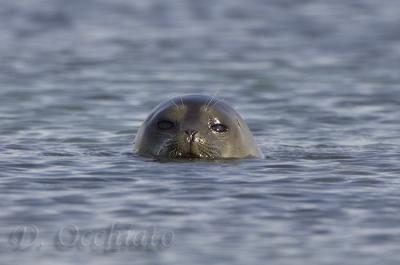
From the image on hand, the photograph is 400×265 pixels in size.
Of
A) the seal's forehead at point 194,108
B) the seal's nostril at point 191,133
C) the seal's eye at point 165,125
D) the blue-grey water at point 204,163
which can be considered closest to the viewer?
the blue-grey water at point 204,163

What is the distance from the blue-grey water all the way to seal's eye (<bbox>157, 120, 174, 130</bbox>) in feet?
1.09

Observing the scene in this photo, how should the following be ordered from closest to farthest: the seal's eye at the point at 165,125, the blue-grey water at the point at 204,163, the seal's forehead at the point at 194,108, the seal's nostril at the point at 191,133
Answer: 1. the blue-grey water at the point at 204,163
2. the seal's nostril at the point at 191,133
3. the seal's eye at the point at 165,125
4. the seal's forehead at the point at 194,108

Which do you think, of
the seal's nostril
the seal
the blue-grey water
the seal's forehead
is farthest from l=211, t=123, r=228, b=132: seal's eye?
the blue-grey water

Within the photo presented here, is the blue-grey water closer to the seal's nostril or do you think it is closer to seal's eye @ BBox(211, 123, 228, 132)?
the seal's nostril

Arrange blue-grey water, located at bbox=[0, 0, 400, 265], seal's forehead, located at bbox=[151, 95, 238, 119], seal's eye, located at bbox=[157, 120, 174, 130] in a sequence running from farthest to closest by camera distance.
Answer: seal's forehead, located at bbox=[151, 95, 238, 119], seal's eye, located at bbox=[157, 120, 174, 130], blue-grey water, located at bbox=[0, 0, 400, 265]

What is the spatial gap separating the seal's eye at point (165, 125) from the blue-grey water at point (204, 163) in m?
0.33

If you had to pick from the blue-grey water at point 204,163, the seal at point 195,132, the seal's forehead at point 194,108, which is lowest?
the blue-grey water at point 204,163

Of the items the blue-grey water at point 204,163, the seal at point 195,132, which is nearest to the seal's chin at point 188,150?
the seal at point 195,132

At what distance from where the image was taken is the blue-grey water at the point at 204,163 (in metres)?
9.18

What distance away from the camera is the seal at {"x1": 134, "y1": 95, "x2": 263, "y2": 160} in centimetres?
1193

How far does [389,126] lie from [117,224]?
5.93 metres

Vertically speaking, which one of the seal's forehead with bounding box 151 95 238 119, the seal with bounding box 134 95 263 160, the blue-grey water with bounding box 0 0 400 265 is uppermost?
the seal's forehead with bounding box 151 95 238 119

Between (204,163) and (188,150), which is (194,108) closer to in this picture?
(188,150)

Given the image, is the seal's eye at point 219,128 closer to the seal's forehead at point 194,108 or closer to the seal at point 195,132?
the seal at point 195,132
